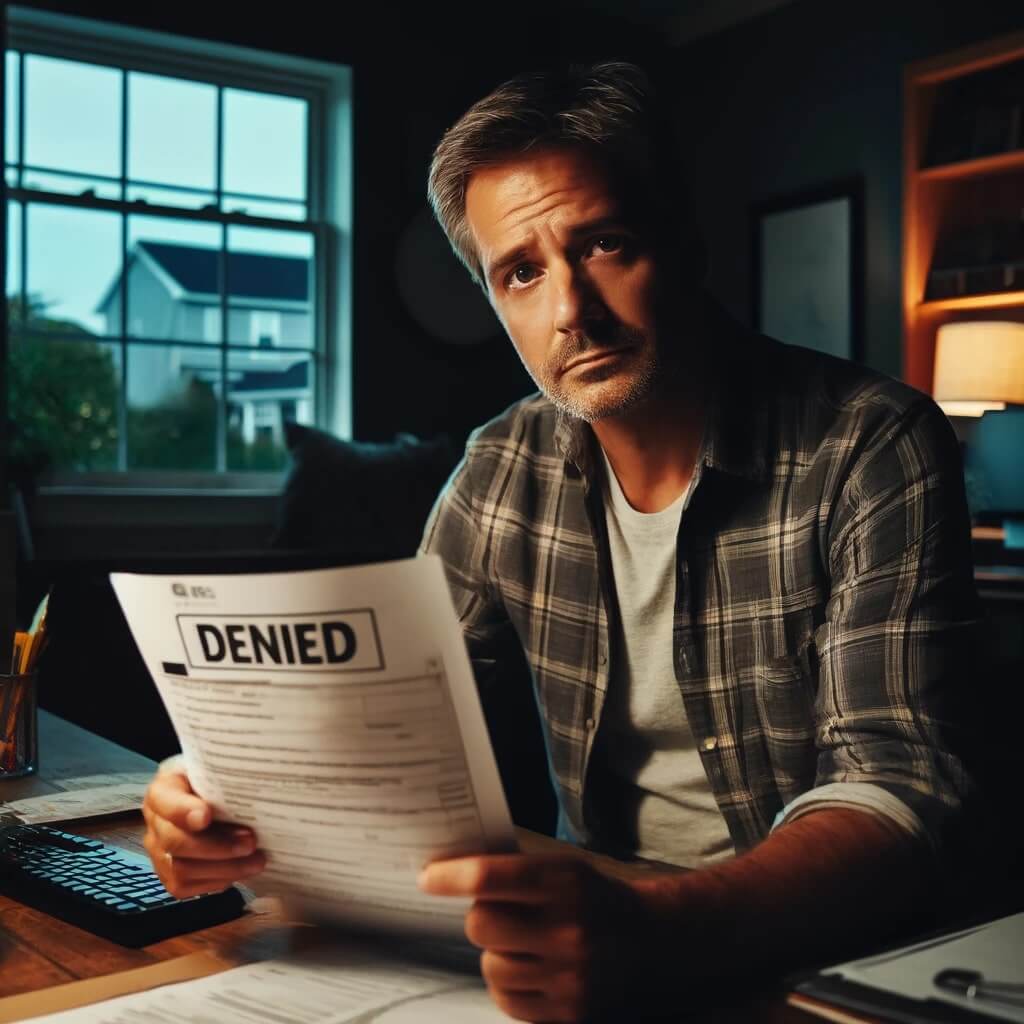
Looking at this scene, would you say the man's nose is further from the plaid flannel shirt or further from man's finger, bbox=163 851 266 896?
man's finger, bbox=163 851 266 896

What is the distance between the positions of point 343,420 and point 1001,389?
8.06 feet

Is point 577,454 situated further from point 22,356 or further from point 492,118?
point 22,356

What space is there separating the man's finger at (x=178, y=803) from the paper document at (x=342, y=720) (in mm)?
27

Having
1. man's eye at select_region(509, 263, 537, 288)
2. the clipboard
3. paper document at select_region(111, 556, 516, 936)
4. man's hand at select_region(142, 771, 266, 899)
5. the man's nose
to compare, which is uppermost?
man's eye at select_region(509, 263, 537, 288)

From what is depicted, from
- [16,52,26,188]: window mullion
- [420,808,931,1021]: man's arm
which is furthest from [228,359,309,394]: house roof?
[420,808,931,1021]: man's arm

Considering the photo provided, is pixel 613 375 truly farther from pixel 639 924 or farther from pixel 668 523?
pixel 639 924

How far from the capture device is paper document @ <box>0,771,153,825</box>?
1.09m

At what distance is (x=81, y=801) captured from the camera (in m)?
1.14

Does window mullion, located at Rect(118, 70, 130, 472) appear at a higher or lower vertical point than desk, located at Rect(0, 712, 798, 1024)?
higher

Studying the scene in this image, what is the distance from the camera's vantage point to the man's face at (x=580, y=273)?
49.0 inches

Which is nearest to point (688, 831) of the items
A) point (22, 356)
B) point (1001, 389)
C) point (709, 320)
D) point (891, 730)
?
point (891, 730)

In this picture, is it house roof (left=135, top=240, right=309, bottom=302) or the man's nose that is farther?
house roof (left=135, top=240, right=309, bottom=302)

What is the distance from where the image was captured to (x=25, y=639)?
129 centimetres

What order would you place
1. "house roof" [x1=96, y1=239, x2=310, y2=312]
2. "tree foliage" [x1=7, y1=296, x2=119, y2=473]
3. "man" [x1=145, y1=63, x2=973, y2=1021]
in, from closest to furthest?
"man" [x1=145, y1=63, x2=973, y2=1021] < "tree foliage" [x1=7, y1=296, x2=119, y2=473] < "house roof" [x1=96, y1=239, x2=310, y2=312]
